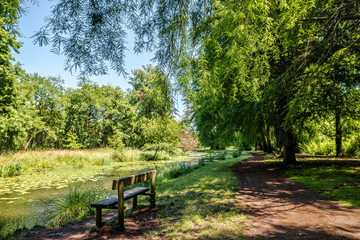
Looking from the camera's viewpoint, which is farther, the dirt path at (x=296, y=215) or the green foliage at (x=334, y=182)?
the green foliage at (x=334, y=182)

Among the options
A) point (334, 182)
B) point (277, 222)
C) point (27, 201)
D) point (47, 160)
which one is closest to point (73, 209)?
point (27, 201)

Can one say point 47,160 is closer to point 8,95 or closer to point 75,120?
point 8,95

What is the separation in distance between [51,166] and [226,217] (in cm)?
1448

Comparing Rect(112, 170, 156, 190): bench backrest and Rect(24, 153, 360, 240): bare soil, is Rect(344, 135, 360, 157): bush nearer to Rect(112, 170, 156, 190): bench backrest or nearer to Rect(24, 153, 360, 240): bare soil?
Rect(24, 153, 360, 240): bare soil

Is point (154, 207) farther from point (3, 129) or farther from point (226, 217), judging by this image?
point (3, 129)

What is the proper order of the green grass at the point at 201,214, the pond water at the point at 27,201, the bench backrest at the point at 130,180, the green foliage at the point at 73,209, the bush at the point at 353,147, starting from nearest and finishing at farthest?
the green grass at the point at 201,214 → the bench backrest at the point at 130,180 → the green foliage at the point at 73,209 → the pond water at the point at 27,201 → the bush at the point at 353,147

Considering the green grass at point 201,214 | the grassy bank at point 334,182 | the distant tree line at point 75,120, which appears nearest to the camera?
the green grass at point 201,214

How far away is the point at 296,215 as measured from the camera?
425 cm

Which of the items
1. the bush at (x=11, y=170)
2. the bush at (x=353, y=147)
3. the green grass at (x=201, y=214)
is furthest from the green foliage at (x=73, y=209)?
the bush at (x=353, y=147)

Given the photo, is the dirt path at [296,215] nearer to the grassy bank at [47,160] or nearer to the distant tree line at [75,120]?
the distant tree line at [75,120]

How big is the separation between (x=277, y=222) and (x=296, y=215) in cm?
69

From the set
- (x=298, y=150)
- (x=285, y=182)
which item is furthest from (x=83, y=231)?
(x=298, y=150)

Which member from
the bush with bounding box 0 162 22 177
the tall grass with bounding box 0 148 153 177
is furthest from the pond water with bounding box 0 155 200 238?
the tall grass with bounding box 0 148 153 177

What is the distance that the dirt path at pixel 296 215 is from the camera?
3.40 meters
